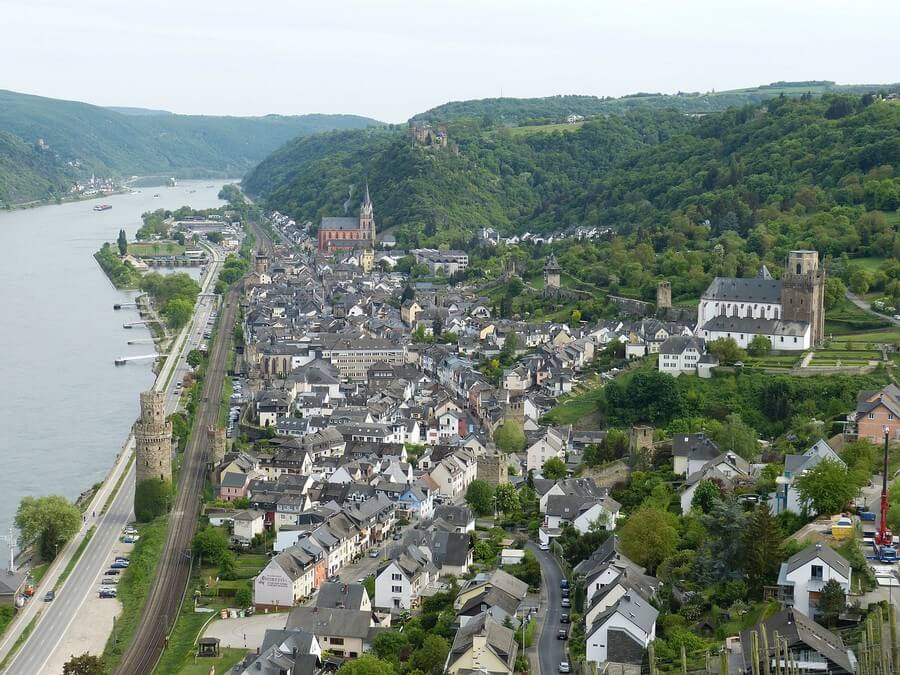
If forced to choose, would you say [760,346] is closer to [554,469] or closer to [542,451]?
[542,451]

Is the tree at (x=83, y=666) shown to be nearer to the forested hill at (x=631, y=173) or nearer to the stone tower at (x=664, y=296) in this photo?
the stone tower at (x=664, y=296)

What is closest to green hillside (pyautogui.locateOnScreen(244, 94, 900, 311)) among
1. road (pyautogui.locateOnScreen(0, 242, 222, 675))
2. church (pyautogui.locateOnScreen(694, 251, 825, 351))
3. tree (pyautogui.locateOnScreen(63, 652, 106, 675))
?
church (pyautogui.locateOnScreen(694, 251, 825, 351))

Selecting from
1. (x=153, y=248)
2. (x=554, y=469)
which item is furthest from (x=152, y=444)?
(x=153, y=248)

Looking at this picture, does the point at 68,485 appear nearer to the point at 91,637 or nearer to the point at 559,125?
the point at 91,637

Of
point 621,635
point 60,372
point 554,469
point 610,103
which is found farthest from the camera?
point 610,103

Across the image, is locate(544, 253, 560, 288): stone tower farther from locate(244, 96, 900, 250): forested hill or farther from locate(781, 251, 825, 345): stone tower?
locate(781, 251, 825, 345): stone tower
